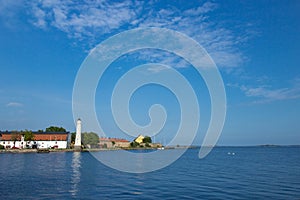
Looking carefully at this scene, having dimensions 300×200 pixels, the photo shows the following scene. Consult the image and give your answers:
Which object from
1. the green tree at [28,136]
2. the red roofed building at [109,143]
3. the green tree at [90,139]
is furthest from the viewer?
the red roofed building at [109,143]

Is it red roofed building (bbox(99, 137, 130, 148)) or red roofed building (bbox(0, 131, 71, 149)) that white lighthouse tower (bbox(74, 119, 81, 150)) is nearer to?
red roofed building (bbox(0, 131, 71, 149))

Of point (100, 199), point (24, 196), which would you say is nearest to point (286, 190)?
point (100, 199)

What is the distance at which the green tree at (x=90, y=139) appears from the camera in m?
144

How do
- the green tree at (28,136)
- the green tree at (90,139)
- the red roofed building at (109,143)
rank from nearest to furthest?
the green tree at (28,136) → the green tree at (90,139) → the red roofed building at (109,143)

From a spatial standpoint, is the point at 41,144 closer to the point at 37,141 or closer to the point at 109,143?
the point at 37,141

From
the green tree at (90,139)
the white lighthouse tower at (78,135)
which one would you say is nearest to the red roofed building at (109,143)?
the green tree at (90,139)

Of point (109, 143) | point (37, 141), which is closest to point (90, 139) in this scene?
point (37, 141)

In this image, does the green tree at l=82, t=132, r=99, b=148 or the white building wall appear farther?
the green tree at l=82, t=132, r=99, b=148

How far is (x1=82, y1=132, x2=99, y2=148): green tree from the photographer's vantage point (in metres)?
144

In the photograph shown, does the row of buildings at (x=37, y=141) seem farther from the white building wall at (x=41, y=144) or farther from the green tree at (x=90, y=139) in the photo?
the green tree at (x=90, y=139)

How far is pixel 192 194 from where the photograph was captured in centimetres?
2697

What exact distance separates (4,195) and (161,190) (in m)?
14.4

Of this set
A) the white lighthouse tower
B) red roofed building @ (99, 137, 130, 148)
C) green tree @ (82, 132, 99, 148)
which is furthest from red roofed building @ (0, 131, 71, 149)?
red roofed building @ (99, 137, 130, 148)

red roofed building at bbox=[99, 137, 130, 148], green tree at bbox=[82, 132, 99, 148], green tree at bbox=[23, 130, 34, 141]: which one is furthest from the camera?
red roofed building at bbox=[99, 137, 130, 148]
